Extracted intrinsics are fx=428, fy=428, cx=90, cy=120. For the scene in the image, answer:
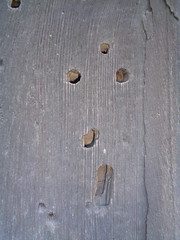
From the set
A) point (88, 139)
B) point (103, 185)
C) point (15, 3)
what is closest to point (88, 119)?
point (88, 139)

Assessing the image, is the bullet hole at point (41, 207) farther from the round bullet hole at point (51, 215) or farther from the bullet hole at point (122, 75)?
the bullet hole at point (122, 75)

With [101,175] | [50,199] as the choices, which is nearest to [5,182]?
[50,199]

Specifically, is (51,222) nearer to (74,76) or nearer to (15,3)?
(74,76)

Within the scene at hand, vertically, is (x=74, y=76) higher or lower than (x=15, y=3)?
lower

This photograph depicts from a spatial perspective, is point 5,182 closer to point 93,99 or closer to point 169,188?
point 93,99

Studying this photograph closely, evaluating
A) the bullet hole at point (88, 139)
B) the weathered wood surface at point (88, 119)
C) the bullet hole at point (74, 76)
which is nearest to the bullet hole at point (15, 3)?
the weathered wood surface at point (88, 119)

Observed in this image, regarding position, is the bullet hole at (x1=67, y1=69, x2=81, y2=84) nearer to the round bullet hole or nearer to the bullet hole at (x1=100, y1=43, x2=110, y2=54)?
the bullet hole at (x1=100, y1=43, x2=110, y2=54)
